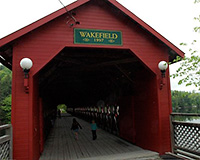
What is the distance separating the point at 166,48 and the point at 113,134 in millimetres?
6641

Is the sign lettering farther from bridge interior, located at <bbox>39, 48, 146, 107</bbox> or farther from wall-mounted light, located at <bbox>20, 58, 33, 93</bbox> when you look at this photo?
wall-mounted light, located at <bbox>20, 58, 33, 93</bbox>

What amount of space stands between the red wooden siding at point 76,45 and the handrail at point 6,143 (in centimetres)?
24

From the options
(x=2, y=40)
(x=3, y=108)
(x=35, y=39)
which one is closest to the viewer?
(x=2, y=40)

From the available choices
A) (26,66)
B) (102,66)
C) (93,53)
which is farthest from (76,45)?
(102,66)

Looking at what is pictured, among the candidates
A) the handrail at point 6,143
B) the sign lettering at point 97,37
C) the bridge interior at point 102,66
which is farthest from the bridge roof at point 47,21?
the handrail at point 6,143

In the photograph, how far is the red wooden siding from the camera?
5.34m

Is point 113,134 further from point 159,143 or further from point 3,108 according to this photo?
point 3,108

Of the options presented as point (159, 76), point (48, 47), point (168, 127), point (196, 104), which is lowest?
Answer: point (196, 104)

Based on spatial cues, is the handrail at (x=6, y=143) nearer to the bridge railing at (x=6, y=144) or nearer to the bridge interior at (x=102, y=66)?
the bridge railing at (x=6, y=144)

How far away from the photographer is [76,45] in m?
6.02

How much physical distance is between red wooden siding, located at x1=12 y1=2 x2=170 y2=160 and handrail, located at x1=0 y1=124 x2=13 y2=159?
0.24m

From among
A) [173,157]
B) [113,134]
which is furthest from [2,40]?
[113,134]

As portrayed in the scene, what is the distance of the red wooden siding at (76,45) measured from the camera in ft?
17.5

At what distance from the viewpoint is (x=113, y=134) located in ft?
38.3
